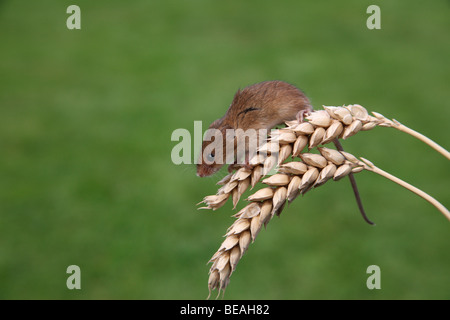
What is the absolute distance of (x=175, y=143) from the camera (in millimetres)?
8633

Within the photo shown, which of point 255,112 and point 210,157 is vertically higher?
point 255,112

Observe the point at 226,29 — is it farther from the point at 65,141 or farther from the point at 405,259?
the point at 405,259

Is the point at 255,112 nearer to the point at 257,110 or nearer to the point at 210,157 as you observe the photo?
the point at 257,110

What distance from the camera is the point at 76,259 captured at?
635 centimetres

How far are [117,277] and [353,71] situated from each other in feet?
21.0

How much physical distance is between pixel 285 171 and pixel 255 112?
0.94 meters

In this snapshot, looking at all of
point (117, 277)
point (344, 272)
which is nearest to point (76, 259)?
point (117, 277)

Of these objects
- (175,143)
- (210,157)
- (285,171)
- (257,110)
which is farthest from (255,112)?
(175,143)

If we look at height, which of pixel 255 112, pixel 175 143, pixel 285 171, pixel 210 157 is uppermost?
pixel 175 143

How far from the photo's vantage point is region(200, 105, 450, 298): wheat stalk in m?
1.81

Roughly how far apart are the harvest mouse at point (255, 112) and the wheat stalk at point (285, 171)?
0.73 m

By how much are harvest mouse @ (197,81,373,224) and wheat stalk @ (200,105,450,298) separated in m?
0.73

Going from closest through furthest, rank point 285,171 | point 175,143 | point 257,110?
point 285,171
point 257,110
point 175,143

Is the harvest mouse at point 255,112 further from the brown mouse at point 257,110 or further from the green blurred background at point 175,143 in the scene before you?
the green blurred background at point 175,143
